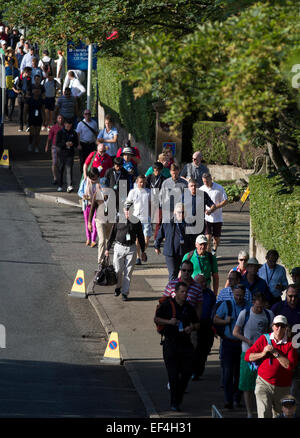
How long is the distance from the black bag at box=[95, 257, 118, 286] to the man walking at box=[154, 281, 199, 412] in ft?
17.4

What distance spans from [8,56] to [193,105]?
2543cm

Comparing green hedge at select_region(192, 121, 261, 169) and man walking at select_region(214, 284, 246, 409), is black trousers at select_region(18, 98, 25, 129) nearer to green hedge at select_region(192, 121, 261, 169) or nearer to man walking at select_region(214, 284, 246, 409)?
green hedge at select_region(192, 121, 261, 169)

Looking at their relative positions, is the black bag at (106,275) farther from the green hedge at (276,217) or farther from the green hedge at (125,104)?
the green hedge at (125,104)

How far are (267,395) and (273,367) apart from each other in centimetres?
32

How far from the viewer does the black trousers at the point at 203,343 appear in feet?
42.8

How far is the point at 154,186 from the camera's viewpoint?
63.3 ft

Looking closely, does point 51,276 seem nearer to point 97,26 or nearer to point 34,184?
point 97,26

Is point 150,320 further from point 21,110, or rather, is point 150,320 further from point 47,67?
point 47,67

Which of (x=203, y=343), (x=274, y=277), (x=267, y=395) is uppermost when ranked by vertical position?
(x=274, y=277)

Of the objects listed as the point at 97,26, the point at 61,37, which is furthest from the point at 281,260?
the point at 61,37

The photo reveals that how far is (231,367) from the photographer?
39.5 ft

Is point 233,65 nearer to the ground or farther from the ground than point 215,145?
farther from the ground

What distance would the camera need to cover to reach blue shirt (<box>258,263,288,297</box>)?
13.6 m

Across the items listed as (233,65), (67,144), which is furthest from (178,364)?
(67,144)
